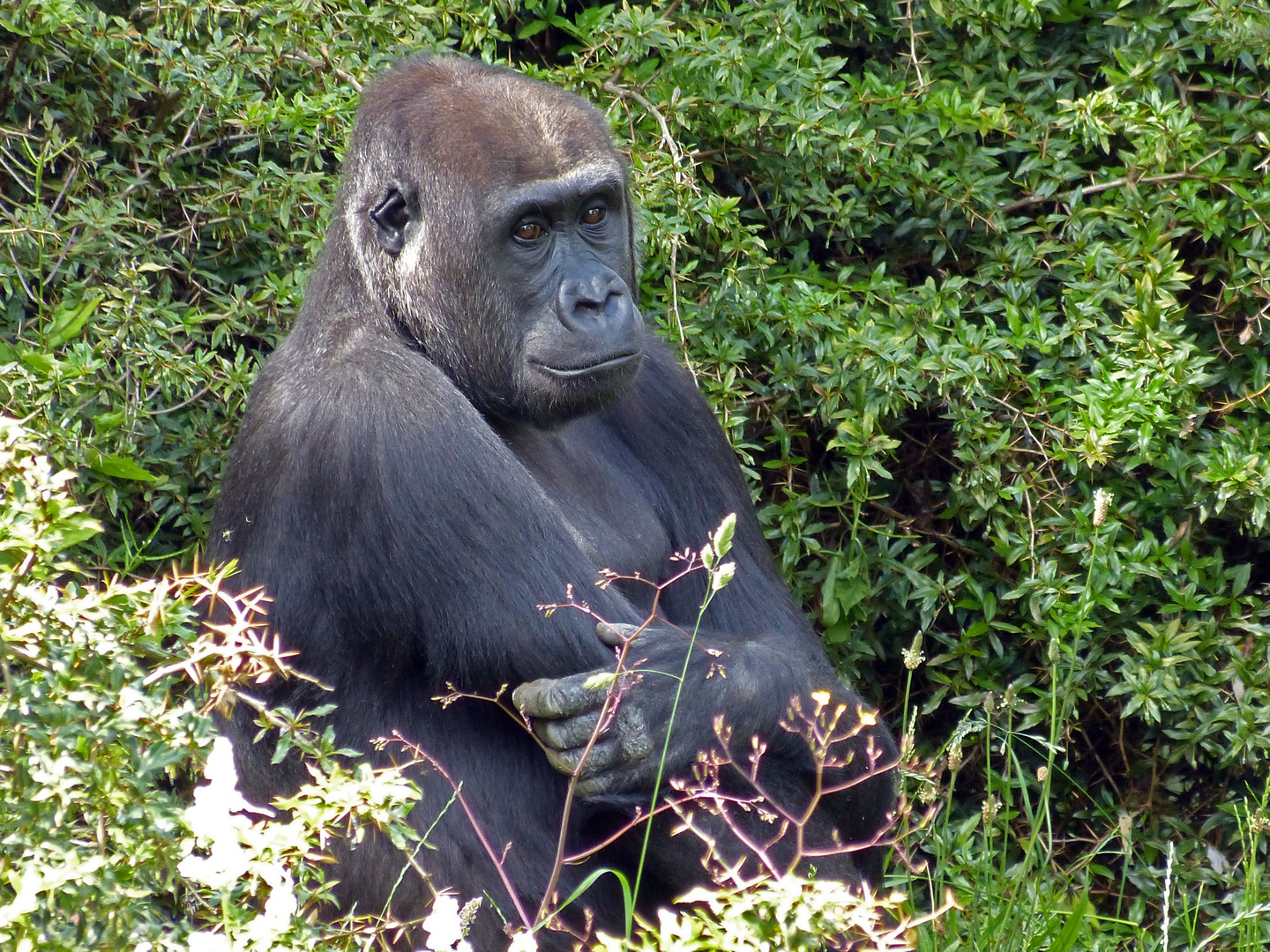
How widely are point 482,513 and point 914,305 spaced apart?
6.64ft

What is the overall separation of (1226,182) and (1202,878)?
200 cm

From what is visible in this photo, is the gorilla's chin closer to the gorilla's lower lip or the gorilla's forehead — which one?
the gorilla's lower lip

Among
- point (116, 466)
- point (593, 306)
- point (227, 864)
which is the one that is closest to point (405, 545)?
point (593, 306)

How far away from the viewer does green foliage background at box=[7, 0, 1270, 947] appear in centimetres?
418

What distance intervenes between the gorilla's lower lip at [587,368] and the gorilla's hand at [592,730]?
1.83ft

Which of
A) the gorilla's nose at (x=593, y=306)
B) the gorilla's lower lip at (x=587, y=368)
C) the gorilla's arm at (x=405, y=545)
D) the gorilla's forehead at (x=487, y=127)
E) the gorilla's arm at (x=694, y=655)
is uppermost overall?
the gorilla's forehead at (x=487, y=127)

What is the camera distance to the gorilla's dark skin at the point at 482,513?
2.94 metres

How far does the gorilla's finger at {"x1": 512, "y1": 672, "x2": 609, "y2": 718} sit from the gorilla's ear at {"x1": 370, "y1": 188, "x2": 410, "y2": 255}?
3.45 ft

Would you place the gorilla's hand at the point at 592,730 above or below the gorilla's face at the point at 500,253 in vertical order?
below

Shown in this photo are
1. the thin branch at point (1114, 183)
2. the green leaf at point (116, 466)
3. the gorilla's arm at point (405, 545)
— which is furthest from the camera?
the thin branch at point (1114, 183)

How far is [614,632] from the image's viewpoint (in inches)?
114

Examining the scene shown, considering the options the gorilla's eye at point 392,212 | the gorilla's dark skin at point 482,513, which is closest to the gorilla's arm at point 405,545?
the gorilla's dark skin at point 482,513

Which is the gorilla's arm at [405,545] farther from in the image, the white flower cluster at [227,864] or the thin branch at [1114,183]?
the thin branch at [1114,183]

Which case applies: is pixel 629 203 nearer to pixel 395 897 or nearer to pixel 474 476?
pixel 474 476
